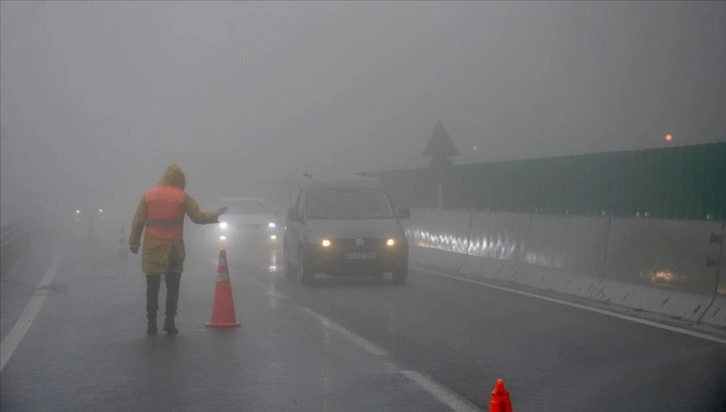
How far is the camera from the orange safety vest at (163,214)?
1370 cm

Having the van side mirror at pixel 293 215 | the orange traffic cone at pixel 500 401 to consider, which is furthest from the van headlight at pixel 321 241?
the orange traffic cone at pixel 500 401

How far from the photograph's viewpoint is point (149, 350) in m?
12.6

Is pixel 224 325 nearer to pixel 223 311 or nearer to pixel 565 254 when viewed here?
pixel 223 311

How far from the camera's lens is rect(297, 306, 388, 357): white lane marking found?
39.7ft

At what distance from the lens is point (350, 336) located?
1336cm

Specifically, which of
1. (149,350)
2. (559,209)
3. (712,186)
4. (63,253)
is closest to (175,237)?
(149,350)

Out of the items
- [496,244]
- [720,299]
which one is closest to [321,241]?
[496,244]

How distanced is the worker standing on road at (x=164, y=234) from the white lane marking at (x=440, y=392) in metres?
4.07

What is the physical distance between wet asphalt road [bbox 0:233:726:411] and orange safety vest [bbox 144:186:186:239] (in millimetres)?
1209

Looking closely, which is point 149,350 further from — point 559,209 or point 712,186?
point 559,209

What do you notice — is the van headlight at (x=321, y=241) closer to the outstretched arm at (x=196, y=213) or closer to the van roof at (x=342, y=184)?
the van roof at (x=342, y=184)

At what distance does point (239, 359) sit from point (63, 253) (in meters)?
25.4

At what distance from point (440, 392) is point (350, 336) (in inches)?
152

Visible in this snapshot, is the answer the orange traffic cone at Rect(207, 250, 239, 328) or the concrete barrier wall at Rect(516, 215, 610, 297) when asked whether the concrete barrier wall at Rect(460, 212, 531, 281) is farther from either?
the orange traffic cone at Rect(207, 250, 239, 328)
